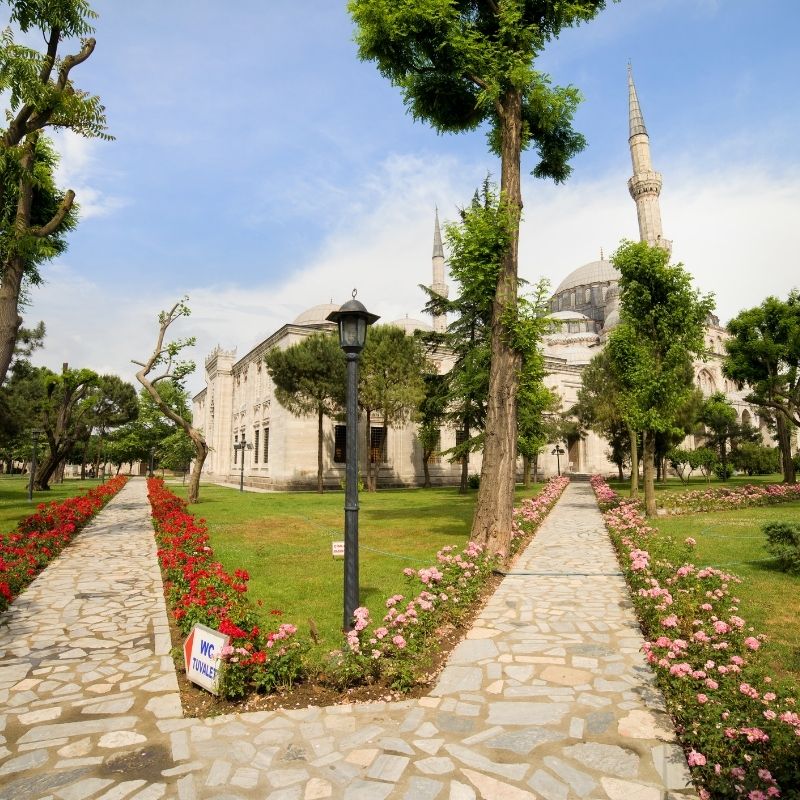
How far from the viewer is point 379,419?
114 ft

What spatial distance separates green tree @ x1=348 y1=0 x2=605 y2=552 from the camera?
364 inches

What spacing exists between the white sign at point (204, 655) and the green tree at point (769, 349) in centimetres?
2264

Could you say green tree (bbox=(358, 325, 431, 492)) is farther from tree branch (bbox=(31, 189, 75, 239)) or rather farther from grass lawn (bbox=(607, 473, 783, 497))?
tree branch (bbox=(31, 189, 75, 239))

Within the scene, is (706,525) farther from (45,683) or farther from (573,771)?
(45,683)

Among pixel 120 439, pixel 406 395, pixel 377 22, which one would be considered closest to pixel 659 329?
pixel 377 22

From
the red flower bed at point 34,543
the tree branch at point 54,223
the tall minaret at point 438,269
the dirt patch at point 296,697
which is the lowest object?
the dirt patch at point 296,697

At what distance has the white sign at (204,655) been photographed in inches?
165

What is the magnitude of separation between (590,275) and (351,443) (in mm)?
65807

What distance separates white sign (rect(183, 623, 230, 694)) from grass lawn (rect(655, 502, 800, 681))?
15.0 ft

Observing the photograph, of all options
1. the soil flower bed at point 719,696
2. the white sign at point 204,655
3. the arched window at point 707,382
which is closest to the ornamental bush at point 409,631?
the white sign at point 204,655

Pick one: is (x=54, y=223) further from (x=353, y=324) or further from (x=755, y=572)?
(x=755, y=572)

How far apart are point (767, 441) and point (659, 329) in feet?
191

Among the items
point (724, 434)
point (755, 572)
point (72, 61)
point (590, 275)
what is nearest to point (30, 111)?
point (72, 61)

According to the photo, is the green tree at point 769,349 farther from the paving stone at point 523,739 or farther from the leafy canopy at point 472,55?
the paving stone at point 523,739
